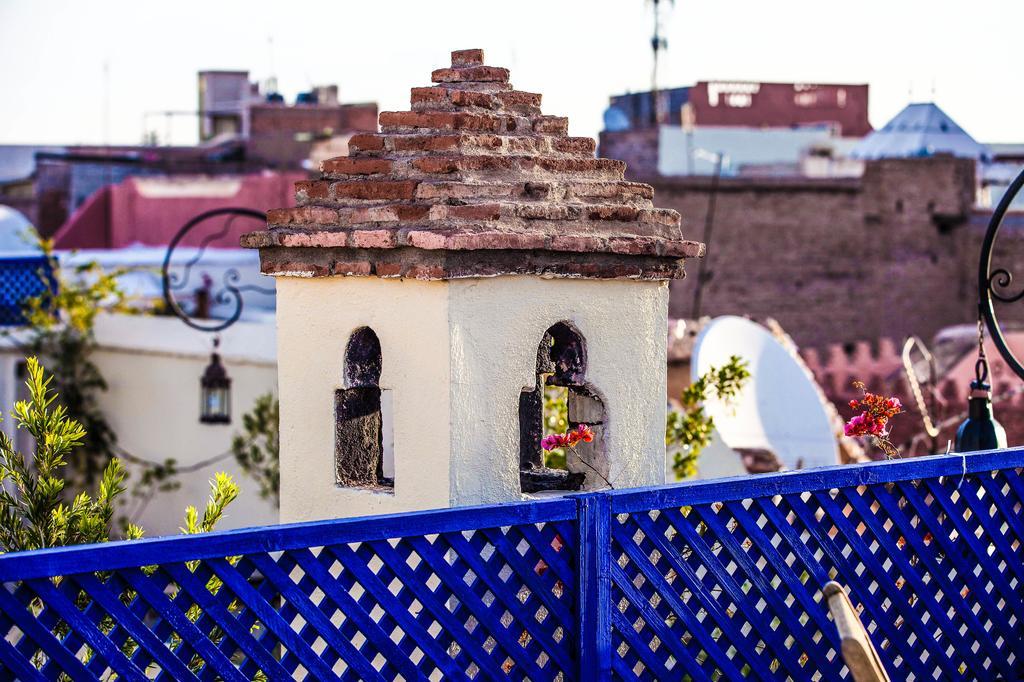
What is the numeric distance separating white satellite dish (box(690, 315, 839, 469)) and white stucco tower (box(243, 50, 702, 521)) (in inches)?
166

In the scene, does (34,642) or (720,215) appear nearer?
(34,642)

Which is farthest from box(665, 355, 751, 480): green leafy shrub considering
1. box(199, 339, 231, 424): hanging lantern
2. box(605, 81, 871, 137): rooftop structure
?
box(605, 81, 871, 137): rooftop structure

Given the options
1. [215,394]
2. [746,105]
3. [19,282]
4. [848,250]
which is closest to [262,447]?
[215,394]

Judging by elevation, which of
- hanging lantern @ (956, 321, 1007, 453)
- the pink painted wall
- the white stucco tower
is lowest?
hanging lantern @ (956, 321, 1007, 453)

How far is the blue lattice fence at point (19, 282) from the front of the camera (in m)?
12.2

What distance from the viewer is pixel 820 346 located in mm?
23844

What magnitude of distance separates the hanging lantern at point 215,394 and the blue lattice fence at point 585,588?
5382mm

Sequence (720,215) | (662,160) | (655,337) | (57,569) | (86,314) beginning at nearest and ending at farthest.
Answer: (57,569), (655,337), (86,314), (720,215), (662,160)

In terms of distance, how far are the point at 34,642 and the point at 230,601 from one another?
21.2 inches

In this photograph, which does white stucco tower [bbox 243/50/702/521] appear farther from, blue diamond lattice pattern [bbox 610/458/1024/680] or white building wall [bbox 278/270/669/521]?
blue diamond lattice pattern [bbox 610/458/1024/680]

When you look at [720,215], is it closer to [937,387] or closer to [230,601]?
[937,387]

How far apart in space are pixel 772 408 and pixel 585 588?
228 inches

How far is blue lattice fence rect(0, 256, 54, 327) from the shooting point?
40.1ft

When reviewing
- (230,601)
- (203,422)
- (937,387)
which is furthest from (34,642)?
(937,387)
